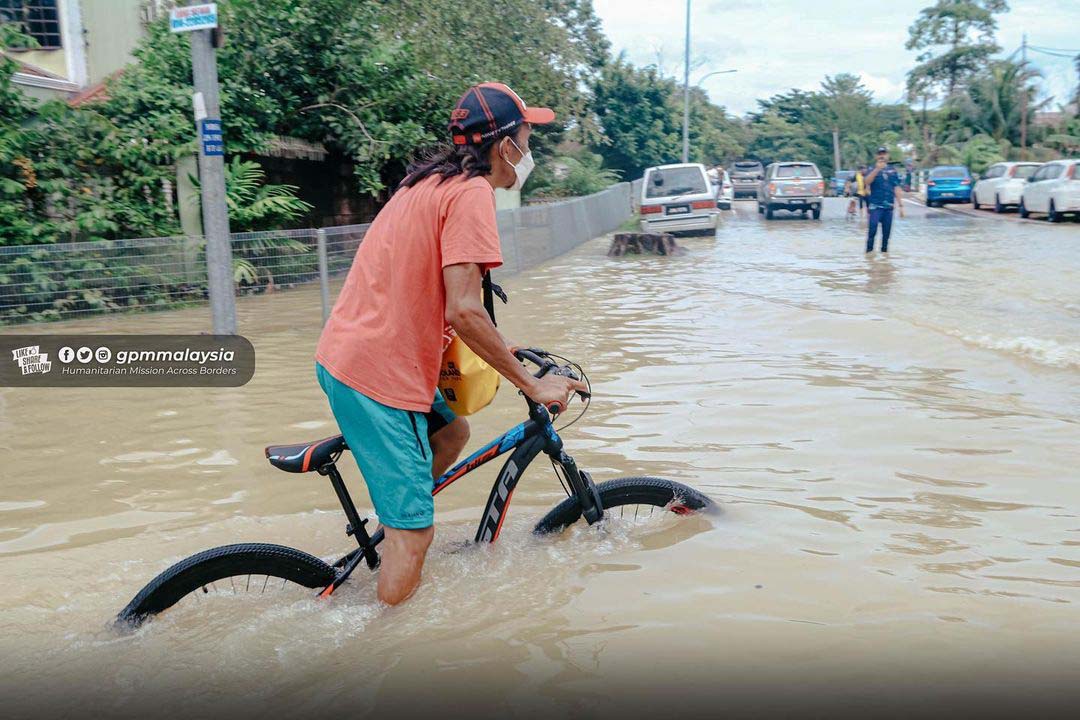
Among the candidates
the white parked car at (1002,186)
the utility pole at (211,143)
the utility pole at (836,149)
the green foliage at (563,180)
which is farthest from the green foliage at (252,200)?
the utility pole at (836,149)

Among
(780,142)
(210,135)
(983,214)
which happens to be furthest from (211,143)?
(780,142)

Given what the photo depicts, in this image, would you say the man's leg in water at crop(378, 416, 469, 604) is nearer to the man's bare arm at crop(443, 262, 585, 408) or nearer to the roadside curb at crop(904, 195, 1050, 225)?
the man's bare arm at crop(443, 262, 585, 408)

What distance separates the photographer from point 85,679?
322 centimetres

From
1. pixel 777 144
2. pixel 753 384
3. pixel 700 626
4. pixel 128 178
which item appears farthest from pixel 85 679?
pixel 777 144

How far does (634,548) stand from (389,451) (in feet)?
4.79

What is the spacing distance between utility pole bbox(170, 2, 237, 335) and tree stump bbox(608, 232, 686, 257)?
11362 millimetres

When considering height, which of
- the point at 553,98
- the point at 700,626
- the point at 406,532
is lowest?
the point at 700,626

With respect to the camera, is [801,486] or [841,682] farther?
→ [801,486]

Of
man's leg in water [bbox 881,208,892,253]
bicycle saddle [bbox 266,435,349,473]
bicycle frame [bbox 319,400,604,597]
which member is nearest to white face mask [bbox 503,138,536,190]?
bicycle frame [bbox 319,400,604,597]

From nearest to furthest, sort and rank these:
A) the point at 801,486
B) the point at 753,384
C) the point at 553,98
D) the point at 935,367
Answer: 1. the point at 801,486
2. the point at 753,384
3. the point at 935,367
4. the point at 553,98

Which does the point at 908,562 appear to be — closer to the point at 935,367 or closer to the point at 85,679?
the point at 85,679

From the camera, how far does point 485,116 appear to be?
3.22m

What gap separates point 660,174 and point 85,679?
20824 mm

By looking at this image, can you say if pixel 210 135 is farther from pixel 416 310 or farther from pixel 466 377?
pixel 416 310
